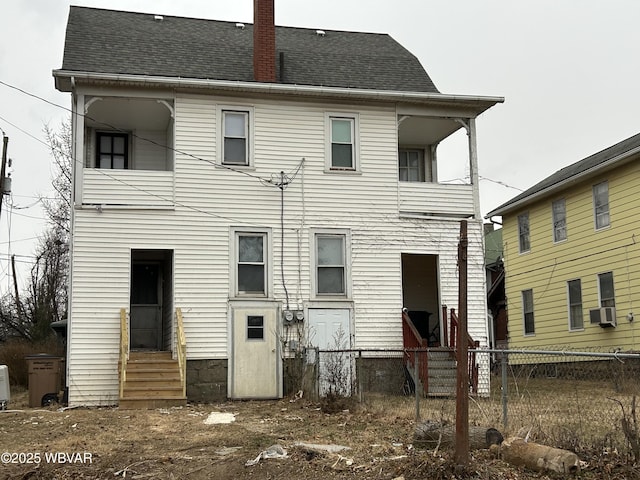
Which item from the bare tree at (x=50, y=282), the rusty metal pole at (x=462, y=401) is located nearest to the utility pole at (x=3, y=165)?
the bare tree at (x=50, y=282)

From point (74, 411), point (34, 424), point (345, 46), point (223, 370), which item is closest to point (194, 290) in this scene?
point (223, 370)

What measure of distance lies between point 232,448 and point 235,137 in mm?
9321

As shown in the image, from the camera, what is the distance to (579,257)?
22.8 meters

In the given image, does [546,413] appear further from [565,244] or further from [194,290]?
[565,244]

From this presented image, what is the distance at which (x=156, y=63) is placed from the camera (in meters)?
17.7

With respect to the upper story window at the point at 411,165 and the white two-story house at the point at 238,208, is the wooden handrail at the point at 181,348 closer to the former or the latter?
the white two-story house at the point at 238,208

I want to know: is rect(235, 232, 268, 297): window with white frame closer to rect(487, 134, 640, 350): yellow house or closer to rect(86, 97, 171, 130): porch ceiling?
rect(86, 97, 171, 130): porch ceiling

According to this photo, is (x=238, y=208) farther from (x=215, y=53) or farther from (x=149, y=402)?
(x=149, y=402)

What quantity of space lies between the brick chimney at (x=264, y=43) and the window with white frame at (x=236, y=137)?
1.02 meters

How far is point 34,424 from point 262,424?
370 cm

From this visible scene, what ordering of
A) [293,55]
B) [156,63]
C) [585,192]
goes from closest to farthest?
1. [156,63]
2. [293,55]
3. [585,192]

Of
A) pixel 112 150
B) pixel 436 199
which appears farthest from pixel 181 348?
pixel 436 199

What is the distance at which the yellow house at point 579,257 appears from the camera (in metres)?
20.5

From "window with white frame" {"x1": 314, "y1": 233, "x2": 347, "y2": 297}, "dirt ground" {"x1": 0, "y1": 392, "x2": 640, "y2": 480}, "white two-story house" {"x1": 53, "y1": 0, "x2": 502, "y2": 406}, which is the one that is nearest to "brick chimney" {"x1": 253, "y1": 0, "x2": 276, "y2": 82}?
"white two-story house" {"x1": 53, "y1": 0, "x2": 502, "y2": 406}
